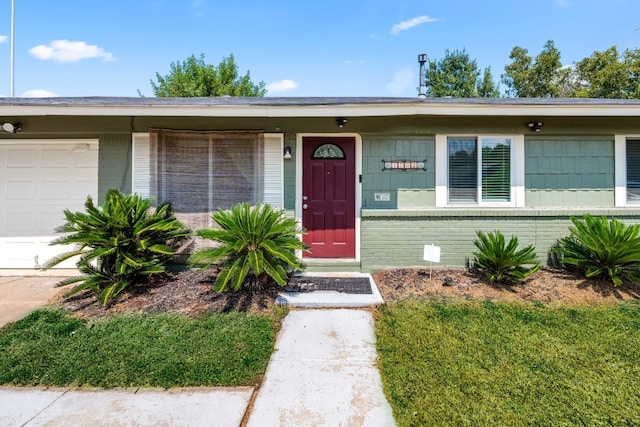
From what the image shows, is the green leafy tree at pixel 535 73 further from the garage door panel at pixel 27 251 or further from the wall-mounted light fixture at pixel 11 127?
the garage door panel at pixel 27 251

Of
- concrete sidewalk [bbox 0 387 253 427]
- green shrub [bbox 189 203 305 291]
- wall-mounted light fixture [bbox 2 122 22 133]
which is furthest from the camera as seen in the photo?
wall-mounted light fixture [bbox 2 122 22 133]

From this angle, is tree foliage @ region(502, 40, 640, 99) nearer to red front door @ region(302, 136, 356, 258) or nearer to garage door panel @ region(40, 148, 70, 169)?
red front door @ region(302, 136, 356, 258)

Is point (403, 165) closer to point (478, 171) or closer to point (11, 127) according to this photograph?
point (478, 171)

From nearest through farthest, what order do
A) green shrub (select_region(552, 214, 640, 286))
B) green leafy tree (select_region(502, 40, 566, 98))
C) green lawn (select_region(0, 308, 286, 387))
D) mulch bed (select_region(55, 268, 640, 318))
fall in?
1. green lawn (select_region(0, 308, 286, 387))
2. mulch bed (select_region(55, 268, 640, 318))
3. green shrub (select_region(552, 214, 640, 286))
4. green leafy tree (select_region(502, 40, 566, 98))

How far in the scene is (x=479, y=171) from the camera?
560 centimetres

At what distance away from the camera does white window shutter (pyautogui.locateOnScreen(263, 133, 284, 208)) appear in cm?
562

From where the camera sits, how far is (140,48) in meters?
13.8

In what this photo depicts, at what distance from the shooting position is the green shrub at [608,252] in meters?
4.35

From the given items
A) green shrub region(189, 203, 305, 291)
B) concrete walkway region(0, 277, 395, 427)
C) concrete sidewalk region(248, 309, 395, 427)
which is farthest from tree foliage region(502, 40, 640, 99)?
concrete walkway region(0, 277, 395, 427)

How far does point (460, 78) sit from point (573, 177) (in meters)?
20.2

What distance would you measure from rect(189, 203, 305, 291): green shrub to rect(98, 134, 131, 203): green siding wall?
7.50ft

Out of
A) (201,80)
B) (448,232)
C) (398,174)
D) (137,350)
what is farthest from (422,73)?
(201,80)

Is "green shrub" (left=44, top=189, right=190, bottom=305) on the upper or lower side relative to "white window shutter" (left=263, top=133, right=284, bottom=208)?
lower

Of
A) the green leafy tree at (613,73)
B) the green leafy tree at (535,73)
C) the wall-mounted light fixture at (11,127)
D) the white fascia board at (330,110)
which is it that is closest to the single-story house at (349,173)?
the wall-mounted light fixture at (11,127)
